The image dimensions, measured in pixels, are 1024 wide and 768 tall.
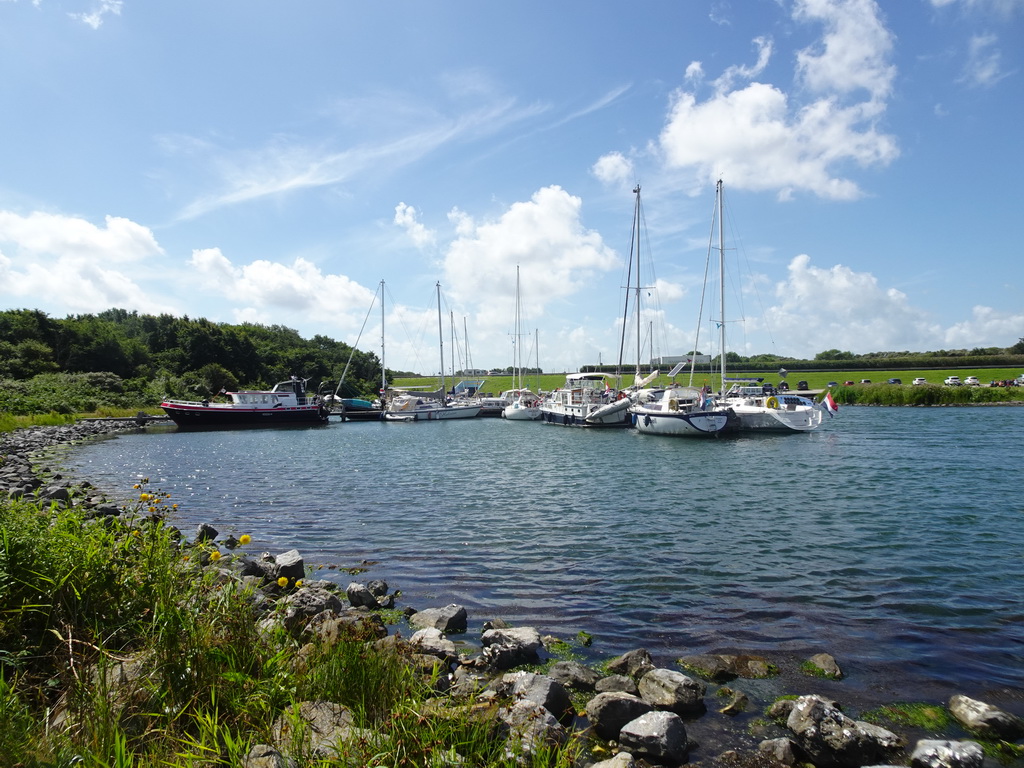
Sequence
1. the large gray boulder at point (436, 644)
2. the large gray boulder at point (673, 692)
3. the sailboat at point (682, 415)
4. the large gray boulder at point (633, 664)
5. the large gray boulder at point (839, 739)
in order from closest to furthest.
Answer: the large gray boulder at point (839, 739) → the large gray boulder at point (673, 692) → the large gray boulder at point (633, 664) → the large gray boulder at point (436, 644) → the sailboat at point (682, 415)

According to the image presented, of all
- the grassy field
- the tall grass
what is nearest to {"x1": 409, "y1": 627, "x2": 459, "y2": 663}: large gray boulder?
the tall grass

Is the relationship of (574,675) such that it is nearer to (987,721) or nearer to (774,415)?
(987,721)

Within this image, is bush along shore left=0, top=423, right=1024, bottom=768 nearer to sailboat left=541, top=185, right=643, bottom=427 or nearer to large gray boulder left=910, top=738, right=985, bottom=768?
large gray boulder left=910, top=738, right=985, bottom=768

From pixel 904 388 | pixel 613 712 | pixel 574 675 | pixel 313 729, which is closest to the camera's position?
pixel 313 729

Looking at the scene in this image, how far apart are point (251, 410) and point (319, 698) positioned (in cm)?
6558

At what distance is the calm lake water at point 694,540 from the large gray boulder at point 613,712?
2103 millimetres

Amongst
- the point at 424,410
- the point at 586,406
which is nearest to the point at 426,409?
the point at 424,410

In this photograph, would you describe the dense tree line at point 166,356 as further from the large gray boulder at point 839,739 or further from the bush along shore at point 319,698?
the large gray boulder at point 839,739

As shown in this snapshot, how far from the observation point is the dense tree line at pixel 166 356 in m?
78.1

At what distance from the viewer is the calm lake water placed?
877 cm

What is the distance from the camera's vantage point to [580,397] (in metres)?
66.9

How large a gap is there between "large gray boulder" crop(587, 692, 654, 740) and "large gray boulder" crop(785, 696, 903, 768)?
156cm

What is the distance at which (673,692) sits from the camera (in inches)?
261

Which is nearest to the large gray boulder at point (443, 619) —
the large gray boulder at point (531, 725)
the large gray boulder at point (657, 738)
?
the large gray boulder at point (531, 725)
